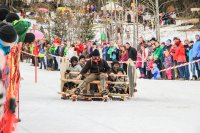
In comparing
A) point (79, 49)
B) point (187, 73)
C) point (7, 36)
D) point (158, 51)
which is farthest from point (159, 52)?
point (7, 36)

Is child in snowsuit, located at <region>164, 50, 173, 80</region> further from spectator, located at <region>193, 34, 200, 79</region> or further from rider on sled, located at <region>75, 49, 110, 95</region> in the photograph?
rider on sled, located at <region>75, 49, 110, 95</region>

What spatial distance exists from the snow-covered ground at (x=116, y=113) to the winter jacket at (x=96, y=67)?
921mm

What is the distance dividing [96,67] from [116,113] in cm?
278

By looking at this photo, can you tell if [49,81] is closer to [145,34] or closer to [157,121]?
[157,121]

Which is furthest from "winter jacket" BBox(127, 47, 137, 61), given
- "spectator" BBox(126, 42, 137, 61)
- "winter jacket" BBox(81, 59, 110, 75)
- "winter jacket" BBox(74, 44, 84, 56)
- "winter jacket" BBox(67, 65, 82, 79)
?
"winter jacket" BBox(81, 59, 110, 75)

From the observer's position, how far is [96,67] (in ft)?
44.1

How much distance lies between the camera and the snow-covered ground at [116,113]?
9.01m

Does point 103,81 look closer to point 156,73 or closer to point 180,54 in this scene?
point 180,54

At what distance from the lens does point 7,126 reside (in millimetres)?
6586

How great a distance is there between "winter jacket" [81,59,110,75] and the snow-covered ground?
3.02 ft

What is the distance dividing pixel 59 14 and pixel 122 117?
28.7 m

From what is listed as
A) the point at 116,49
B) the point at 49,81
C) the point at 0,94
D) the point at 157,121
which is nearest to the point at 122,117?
the point at 157,121

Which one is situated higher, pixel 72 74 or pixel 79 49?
pixel 79 49

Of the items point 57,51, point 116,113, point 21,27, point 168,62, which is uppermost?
point 57,51
